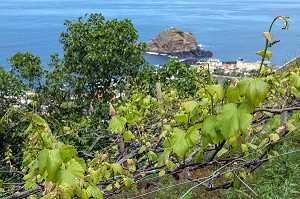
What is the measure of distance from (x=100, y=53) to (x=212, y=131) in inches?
284

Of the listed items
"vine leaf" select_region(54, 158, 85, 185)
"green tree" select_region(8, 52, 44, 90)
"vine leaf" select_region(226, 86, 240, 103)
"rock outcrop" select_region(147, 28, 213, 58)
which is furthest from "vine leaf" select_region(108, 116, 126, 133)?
"rock outcrop" select_region(147, 28, 213, 58)

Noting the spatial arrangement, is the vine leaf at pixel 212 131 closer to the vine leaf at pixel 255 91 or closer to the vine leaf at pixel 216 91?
the vine leaf at pixel 216 91

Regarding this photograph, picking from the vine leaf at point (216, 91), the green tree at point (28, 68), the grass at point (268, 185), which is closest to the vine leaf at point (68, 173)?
the vine leaf at point (216, 91)

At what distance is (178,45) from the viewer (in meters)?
32.0

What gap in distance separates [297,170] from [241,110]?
9.05ft

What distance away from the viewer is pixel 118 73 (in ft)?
29.2

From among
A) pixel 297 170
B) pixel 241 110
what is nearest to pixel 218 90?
pixel 241 110

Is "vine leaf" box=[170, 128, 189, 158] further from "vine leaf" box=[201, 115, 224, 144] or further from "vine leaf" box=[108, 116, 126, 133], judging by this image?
"vine leaf" box=[108, 116, 126, 133]

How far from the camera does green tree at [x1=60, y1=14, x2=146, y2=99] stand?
8625 mm

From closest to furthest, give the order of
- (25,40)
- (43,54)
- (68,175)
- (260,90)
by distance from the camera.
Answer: (260,90)
(68,175)
(43,54)
(25,40)

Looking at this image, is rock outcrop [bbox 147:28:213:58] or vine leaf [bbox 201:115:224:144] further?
rock outcrop [bbox 147:28:213:58]

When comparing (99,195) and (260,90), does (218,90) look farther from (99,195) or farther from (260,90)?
(99,195)

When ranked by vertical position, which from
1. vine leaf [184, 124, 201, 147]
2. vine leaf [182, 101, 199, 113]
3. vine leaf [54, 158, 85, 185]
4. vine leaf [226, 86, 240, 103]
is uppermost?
vine leaf [226, 86, 240, 103]

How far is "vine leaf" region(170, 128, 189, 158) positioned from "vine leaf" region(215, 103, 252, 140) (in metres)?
0.28
